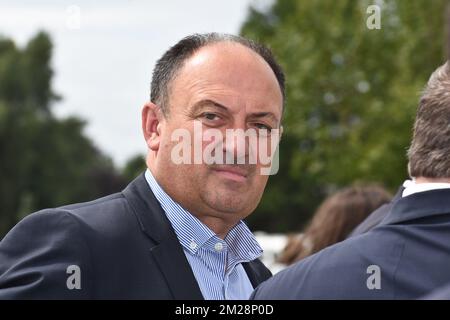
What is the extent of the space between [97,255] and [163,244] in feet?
0.75

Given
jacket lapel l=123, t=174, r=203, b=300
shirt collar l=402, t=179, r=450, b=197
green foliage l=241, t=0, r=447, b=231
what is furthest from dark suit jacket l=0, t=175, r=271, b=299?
green foliage l=241, t=0, r=447, b=231

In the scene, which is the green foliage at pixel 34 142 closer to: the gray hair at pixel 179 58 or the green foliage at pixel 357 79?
the green foliage at pixel 357 79

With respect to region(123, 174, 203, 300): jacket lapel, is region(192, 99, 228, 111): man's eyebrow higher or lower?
higher

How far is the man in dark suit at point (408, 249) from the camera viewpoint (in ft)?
8.23

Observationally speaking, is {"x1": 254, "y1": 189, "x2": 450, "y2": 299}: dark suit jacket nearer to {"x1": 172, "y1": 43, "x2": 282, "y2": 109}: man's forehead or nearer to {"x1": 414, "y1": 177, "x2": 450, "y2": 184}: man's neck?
{"x1": 414, "y1": 177, "x2": 450, "y2": 184}: man's neck

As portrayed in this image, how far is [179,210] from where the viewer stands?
9.04ft

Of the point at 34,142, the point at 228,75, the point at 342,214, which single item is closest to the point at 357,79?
the point at 342,214

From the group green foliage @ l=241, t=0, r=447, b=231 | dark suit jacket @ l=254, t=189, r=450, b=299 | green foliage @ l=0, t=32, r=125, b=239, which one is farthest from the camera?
green foliage @ l=0, t=32, r=125, b=239

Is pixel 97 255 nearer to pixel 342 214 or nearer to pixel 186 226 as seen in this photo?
pixel 186 226

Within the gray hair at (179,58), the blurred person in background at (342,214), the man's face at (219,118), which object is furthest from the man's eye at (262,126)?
the blurred person in background at (342,214)

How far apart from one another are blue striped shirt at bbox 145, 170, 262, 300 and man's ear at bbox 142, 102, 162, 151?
0.11 m

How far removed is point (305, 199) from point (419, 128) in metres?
38.3

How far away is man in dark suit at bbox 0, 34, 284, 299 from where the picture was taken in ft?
8.03
